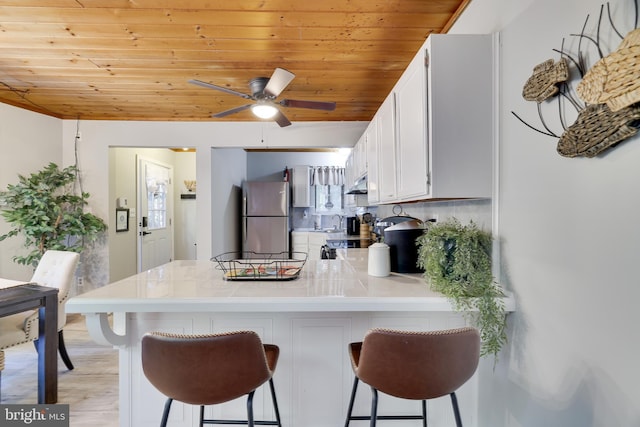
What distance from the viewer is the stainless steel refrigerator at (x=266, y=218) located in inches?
193

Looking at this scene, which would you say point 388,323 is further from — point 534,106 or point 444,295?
point 534,106

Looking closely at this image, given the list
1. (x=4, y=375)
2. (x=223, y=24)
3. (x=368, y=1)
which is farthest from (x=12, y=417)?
(x=368, y=1)

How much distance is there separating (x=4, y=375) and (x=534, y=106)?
3767 mm

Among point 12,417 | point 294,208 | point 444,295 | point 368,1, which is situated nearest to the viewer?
point 444,295

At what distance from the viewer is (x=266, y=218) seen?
493 cm

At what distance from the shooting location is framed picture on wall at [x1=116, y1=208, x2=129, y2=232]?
4.01 meters

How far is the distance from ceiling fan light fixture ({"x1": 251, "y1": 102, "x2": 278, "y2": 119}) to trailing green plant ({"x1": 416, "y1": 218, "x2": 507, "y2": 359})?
164 centimetres

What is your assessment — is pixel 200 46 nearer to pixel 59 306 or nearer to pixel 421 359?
pixel 59 306

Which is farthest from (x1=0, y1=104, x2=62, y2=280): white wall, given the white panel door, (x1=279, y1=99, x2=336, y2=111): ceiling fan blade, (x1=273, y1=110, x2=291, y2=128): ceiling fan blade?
(x1=279, y1=99, x2=336, y2=111): ceiling fan blade

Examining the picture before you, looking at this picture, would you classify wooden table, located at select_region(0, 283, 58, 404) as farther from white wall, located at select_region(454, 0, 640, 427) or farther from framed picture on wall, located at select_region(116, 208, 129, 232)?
white wall, located at select_region(454, 0, 640, 427)

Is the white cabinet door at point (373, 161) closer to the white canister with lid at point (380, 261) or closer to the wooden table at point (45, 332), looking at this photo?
the white canister with lid at point (380, 261)

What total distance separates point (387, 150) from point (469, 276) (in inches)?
39.5

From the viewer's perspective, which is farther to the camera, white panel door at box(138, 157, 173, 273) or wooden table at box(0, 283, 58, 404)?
white panel door at box(138, 157, 173, 273)

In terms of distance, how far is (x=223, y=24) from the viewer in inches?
76.5
